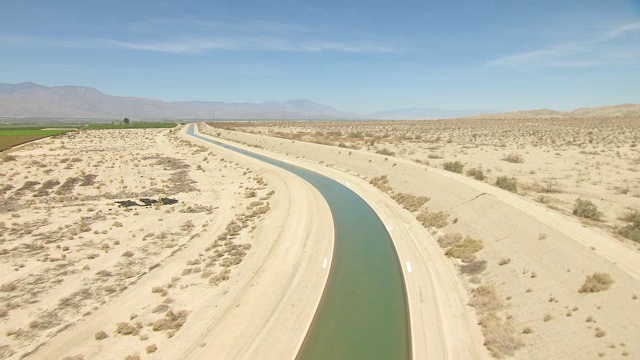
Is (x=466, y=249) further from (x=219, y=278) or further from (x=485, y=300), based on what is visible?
(x=219, y=278)

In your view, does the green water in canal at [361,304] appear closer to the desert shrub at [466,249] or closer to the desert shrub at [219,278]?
the desert shrub at [466,249]

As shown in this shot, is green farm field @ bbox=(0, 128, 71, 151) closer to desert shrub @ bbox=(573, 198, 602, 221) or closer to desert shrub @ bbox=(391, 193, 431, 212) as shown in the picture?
desert shrub @ bbox=(391, 193, 431, 212)

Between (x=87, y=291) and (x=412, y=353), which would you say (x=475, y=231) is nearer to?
(x=412, y=353)

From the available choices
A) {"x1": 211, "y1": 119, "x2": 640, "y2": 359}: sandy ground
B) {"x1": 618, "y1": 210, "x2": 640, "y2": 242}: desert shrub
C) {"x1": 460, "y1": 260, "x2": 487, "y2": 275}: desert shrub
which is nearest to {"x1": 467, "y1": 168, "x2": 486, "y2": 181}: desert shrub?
{"x1": 211, "y1": 119, "x2": 640, "y2": 359}: sandy ground

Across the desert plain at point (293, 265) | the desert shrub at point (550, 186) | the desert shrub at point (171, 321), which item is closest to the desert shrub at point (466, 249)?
the desert plain at point (293, 265)

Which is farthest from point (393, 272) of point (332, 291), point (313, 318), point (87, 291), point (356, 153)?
point (356, 153)

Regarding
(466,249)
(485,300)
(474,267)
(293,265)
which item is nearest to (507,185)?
(466,249)
